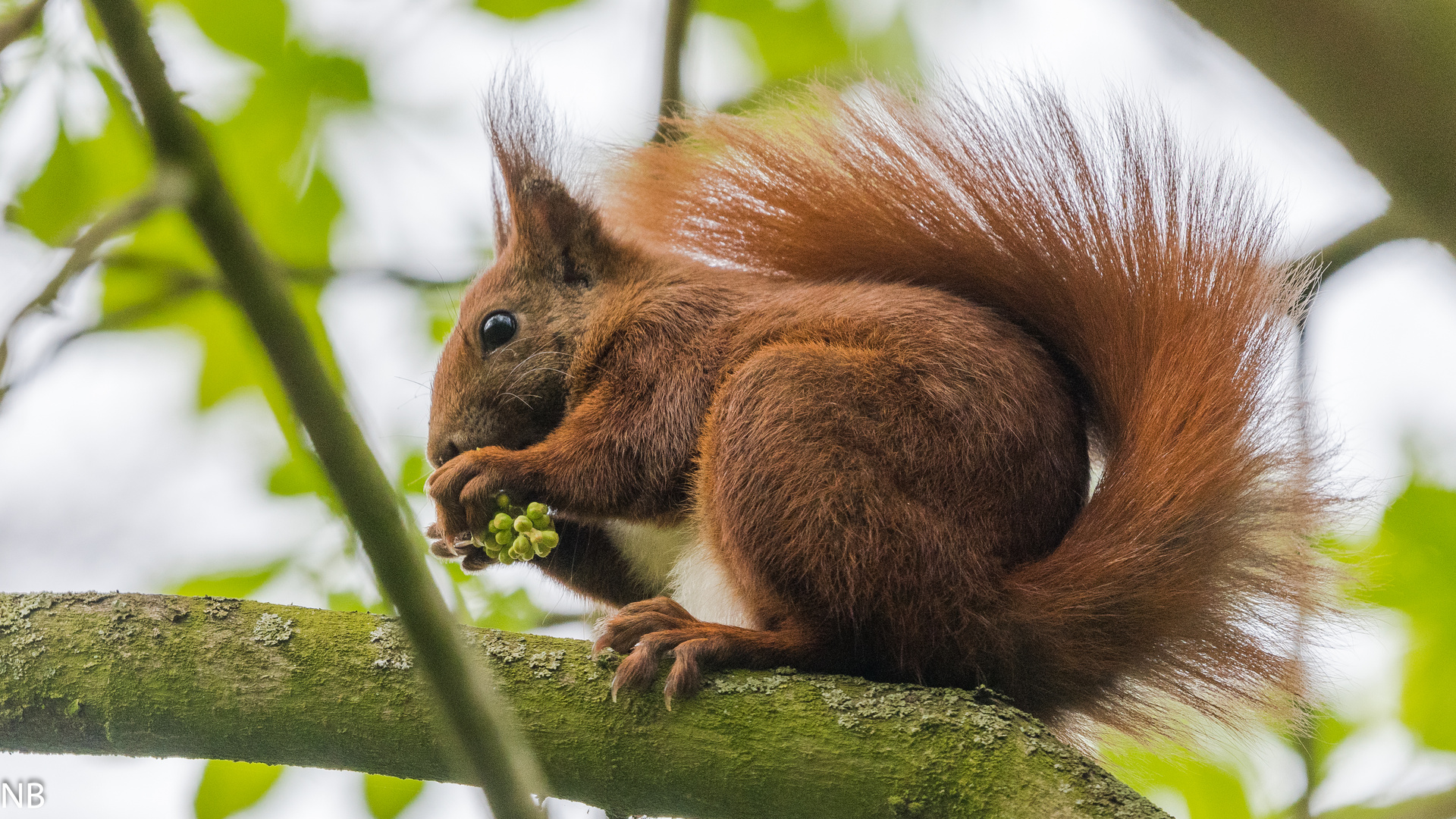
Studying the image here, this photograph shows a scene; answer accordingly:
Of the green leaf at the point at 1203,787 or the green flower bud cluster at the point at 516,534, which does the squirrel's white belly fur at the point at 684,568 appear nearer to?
the green flower bud cluster at the point at 516,534

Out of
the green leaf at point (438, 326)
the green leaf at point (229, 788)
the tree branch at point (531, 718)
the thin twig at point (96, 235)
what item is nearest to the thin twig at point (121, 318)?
the thin twig at point (96, 235)

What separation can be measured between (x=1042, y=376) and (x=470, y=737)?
53.2 inches

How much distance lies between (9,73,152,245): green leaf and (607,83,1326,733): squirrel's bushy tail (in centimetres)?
120

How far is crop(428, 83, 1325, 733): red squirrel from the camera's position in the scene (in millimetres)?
1836

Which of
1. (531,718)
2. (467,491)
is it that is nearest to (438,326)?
(467,491)

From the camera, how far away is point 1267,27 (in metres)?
1.37

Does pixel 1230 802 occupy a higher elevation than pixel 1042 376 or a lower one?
lower

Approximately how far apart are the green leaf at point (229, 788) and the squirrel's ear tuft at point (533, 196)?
4.02ft

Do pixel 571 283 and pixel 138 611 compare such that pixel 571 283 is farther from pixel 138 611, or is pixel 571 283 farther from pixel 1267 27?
pixel 1267 27

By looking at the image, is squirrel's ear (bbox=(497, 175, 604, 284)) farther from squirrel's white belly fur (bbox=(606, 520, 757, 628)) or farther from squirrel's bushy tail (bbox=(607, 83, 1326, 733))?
squirrel's white belly fur (bbox=(606, 520, 757, 628))

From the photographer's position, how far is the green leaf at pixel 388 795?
2.27m

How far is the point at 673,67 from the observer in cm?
295

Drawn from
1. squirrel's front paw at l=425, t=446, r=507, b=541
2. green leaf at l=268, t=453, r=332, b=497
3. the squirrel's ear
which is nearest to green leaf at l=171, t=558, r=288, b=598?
green leaf at l=268, t=453, r=332, b=497

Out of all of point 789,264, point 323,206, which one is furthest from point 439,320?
point 789,264
